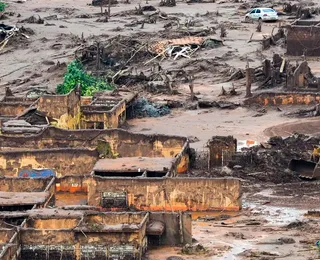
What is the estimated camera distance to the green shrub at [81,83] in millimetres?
51188

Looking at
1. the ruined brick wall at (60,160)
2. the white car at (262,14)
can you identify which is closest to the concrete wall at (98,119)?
the ruined brick wall at (60,160)

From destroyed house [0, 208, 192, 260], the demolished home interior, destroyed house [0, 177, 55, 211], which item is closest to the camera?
destroyed house [0, 208, 192, 260]

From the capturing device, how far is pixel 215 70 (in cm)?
5631

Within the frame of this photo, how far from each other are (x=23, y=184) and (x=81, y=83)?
15.7 meters

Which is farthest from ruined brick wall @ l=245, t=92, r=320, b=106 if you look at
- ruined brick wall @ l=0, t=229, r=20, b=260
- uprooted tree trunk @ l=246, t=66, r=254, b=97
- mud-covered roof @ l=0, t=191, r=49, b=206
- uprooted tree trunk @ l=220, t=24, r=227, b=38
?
ruined brick wall @ l=0, t=229, r=20, b=260

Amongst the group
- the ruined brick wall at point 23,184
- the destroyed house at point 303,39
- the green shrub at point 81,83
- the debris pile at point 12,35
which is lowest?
the debris pile at point 12,35

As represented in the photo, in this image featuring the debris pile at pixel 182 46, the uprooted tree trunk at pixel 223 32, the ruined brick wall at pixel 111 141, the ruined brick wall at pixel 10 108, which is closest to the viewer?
the ruined brick wall at pixel 111 141

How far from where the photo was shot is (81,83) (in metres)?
51.6

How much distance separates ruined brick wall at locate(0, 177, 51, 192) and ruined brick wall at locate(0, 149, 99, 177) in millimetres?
2806

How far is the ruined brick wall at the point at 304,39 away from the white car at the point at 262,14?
10.7 meters

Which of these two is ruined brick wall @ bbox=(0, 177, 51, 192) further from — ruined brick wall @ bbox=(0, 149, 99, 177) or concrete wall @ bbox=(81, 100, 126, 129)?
concrete wall @ bbox=(81, 100, 126, 129)

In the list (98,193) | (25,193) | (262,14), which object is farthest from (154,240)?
(262,14)

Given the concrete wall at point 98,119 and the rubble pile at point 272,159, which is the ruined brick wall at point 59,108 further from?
the rubble pile at point 272,159

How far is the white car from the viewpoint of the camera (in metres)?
67.6
